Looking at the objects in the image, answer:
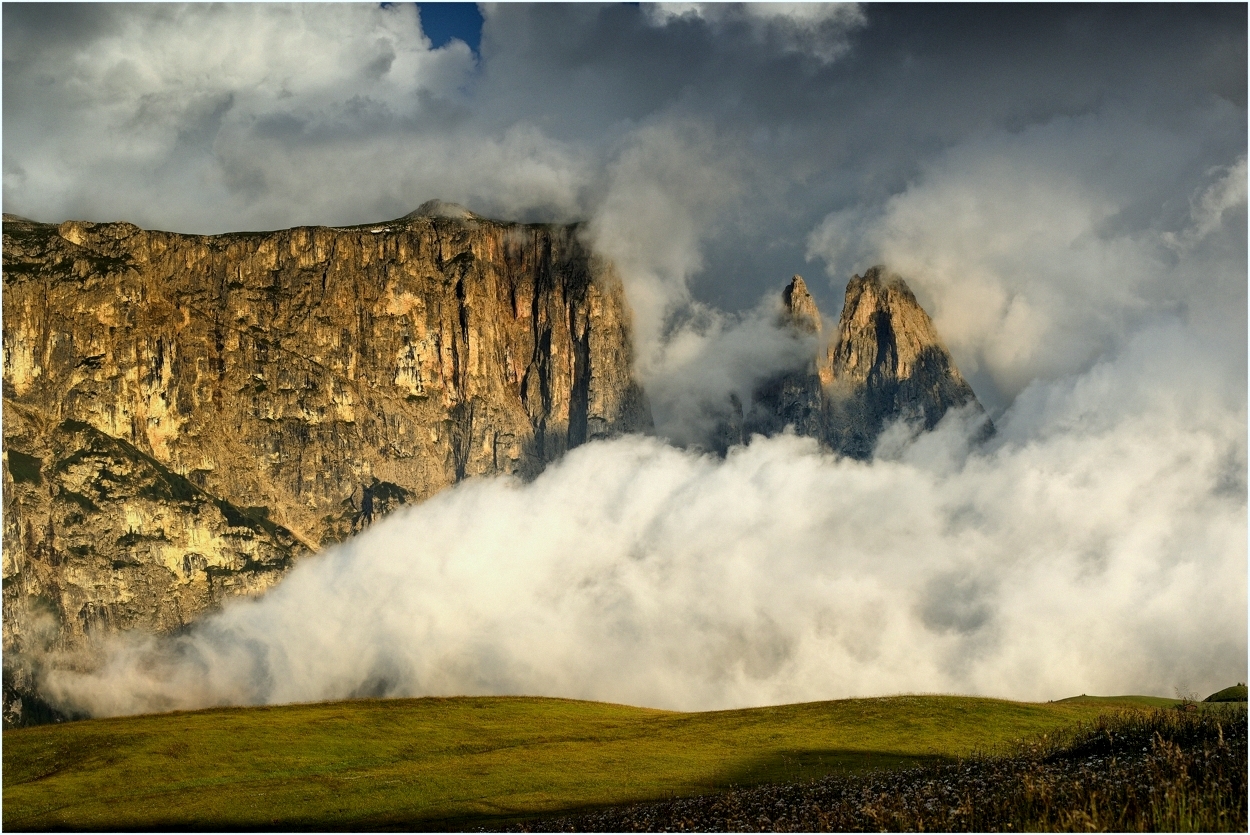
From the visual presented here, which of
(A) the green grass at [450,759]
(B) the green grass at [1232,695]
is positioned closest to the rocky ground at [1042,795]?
(A) the green grass at [450,759]

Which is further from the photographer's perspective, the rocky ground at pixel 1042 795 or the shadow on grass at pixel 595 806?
the shadow on grass at pixel 595 806

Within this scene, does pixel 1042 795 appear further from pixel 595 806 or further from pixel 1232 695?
pixel 1232 695

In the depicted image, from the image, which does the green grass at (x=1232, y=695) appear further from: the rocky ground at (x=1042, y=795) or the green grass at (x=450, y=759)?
the rocky ground at (x=1042, y=795)

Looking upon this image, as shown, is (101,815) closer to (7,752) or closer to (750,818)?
(7,752)

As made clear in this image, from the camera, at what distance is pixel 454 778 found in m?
104

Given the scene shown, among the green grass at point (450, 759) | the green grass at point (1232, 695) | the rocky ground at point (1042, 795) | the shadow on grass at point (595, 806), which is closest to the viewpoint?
the rocky ground at point (1042, 795)

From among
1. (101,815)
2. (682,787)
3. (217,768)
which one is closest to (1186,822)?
(682,787)

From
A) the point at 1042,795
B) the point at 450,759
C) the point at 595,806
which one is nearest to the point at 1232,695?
the point at 595,806

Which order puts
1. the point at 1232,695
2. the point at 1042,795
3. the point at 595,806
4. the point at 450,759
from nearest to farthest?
the point at 1042,795 < the point at 595,806 < the point at 450,759 < the point at 1232,695

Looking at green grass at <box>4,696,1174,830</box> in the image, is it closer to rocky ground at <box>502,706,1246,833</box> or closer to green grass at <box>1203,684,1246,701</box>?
green grass at <box>1203,684,1246,701</box>

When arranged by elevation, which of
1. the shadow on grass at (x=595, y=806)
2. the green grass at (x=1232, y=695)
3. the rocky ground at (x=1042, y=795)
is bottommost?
the shadow on grass at (x=595, y=806)

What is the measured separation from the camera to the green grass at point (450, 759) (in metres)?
93.4

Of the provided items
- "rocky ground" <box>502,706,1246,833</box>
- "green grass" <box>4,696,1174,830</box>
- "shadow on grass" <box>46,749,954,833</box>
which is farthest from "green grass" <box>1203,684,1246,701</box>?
"rocky ground" <box>502,706,1246,833</box>

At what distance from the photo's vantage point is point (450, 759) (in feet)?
390
